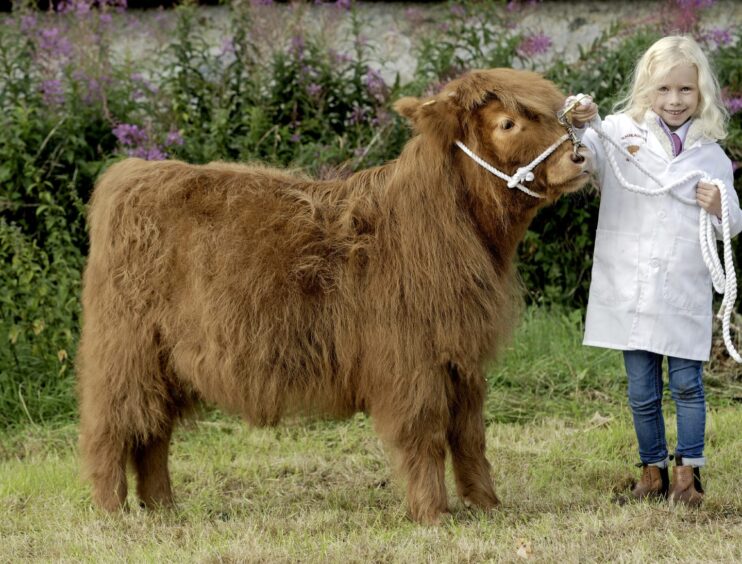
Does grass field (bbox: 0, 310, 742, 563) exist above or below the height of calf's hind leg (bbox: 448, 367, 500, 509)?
below

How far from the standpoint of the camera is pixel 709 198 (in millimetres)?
4105

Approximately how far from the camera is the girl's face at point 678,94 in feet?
13.8

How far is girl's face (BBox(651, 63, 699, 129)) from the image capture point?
421 cm

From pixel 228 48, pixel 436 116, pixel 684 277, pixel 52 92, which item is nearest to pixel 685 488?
pixel 684 277

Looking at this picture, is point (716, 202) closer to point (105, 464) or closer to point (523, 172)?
point (523, 172)

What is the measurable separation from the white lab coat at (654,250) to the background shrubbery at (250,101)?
99.4 inches

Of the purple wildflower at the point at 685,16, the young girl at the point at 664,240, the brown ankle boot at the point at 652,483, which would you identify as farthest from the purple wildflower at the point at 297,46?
the brown ankle boot at the point at 652,483

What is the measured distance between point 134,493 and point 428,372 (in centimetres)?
169

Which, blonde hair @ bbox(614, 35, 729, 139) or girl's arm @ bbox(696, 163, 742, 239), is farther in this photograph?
blonde hair @ bbox(614, 35, 729, 139)

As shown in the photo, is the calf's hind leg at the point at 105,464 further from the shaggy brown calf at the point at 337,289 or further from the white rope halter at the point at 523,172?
the white rope halter at the point at 523,172

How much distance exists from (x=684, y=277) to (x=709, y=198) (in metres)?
0.33

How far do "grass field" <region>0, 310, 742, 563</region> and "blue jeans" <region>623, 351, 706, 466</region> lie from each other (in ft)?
0.82

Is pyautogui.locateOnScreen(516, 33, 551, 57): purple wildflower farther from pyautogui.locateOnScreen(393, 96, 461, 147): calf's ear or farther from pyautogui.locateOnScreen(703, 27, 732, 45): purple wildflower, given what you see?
pyautogui.locateOnScreen(393, 96, 461, 147): calf's ear

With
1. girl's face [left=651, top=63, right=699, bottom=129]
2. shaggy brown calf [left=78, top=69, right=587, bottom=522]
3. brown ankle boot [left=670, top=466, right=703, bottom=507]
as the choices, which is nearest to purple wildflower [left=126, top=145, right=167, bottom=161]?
shaggy brown calf [left=78, top=69, right=587, bottom=522]
